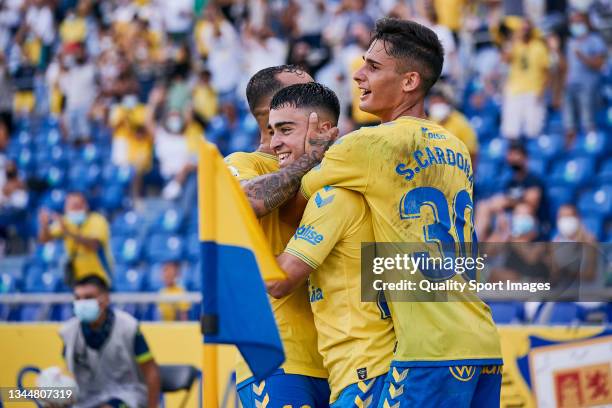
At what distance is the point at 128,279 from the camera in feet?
44.7

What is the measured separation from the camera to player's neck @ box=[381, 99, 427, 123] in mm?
4152

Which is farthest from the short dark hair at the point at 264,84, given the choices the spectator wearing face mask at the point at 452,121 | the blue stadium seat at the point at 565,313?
the spectator wearing face mask at the point at 452,121

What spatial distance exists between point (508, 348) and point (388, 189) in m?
3.72

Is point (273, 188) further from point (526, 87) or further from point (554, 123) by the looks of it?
point (554, 123)

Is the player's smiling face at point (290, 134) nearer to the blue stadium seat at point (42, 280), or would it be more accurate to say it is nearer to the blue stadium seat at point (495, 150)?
the blue stadium seat at point (495, 150)

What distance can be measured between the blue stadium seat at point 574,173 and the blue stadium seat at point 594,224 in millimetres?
687

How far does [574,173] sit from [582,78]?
120cm

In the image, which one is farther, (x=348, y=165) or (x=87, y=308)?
(x=87, y=308)

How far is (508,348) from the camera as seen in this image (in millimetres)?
7320

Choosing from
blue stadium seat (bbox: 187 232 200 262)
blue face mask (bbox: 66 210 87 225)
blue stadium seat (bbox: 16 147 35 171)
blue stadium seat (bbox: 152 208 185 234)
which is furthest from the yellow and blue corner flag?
blue stadium seat (bbox: 16 147 35 171)

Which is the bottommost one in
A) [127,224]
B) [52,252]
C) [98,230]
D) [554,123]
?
[98,230]

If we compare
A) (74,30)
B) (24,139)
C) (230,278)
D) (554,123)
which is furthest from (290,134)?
(74,30)

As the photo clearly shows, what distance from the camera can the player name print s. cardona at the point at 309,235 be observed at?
393 centimetres

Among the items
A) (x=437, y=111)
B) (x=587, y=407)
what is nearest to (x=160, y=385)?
(x=587, y=407)
